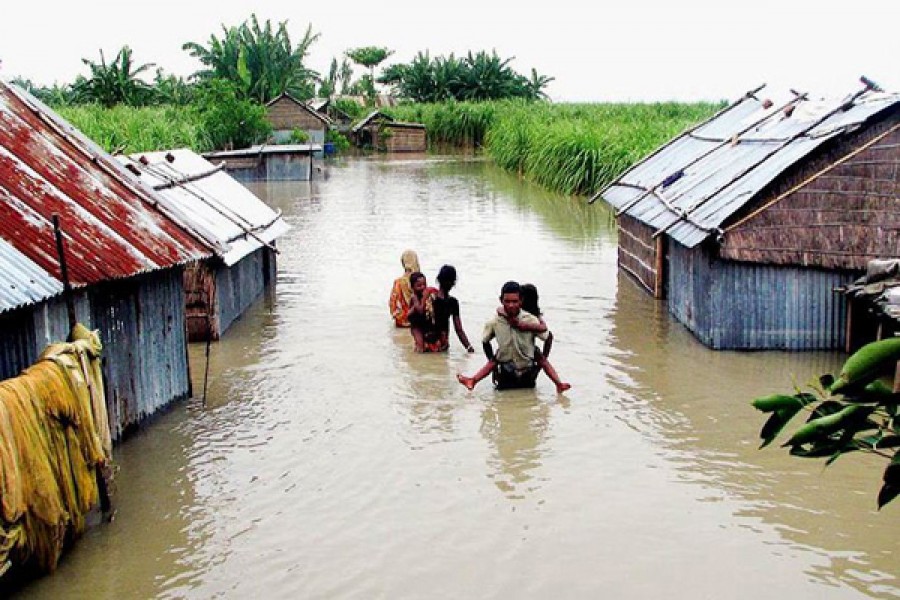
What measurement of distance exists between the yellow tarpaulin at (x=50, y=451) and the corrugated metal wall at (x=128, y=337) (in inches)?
7.9

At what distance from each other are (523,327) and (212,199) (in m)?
5.48

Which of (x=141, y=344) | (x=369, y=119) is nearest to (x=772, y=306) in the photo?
(x=141, y=344)

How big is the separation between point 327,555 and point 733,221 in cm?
592

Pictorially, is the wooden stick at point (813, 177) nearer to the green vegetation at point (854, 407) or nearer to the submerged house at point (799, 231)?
the submerged house at point (799, 231)

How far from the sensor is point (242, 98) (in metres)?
43.0

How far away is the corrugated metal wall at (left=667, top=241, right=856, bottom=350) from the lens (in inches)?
416

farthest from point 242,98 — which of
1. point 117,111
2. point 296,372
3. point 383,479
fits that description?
point 383,479

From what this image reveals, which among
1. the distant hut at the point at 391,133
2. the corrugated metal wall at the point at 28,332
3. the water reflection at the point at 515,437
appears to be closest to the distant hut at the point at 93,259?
the corrugated metal wall at the point at 28,332

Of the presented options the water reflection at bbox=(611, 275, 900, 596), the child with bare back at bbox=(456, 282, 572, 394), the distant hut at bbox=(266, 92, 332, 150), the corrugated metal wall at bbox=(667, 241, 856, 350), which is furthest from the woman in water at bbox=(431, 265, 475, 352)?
the distant hut at bbox=(266, 92, 332, 150)

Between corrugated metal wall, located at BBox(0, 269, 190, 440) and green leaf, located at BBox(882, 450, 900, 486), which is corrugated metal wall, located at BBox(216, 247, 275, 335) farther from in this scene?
green leaf, located at BBox(882, 450, 900, 486)

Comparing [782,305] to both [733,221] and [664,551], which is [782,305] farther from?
[664,551]

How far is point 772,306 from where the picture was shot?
34.9ft

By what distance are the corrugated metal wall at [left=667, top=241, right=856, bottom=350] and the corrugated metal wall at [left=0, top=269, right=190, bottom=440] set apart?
17.0 ft

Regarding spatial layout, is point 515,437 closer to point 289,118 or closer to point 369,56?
point 289,118
